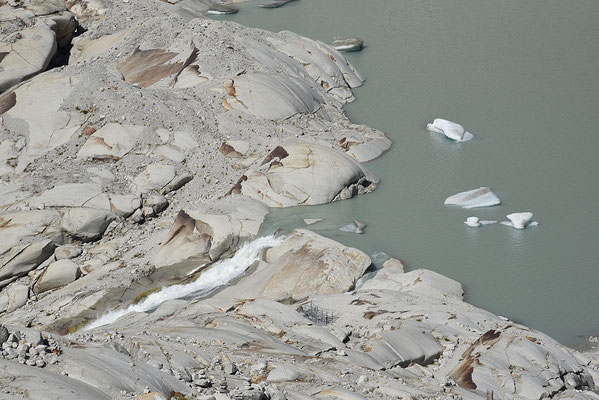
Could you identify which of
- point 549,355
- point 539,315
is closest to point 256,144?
point 539,315

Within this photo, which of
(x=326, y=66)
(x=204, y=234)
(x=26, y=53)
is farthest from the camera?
(x=326, y=66)

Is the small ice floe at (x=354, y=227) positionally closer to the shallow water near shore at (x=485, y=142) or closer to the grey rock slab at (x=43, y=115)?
the shallow water near shore at (x=485, y=142)

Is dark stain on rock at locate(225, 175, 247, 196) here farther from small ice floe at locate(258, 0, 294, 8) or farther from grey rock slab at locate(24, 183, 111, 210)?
small ice floe at locate(258, 0, 294, 8)

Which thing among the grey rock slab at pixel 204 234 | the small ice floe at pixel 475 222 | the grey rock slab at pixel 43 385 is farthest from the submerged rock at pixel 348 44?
the grey rock slab at pixel 43 385

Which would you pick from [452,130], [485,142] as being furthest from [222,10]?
[485,142]

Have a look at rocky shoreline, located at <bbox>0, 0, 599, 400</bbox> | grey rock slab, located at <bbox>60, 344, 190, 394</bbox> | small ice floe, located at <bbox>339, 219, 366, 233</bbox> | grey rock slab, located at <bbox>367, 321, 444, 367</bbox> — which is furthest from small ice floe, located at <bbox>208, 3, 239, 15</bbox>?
grey rock slab, located at <bbox>60, 344, 190, 394</bbox>

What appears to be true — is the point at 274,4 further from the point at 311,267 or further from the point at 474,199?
the point at 311,267

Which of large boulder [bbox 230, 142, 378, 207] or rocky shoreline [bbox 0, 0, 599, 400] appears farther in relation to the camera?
large boulder [bbox 230, 142, 378, 207]
